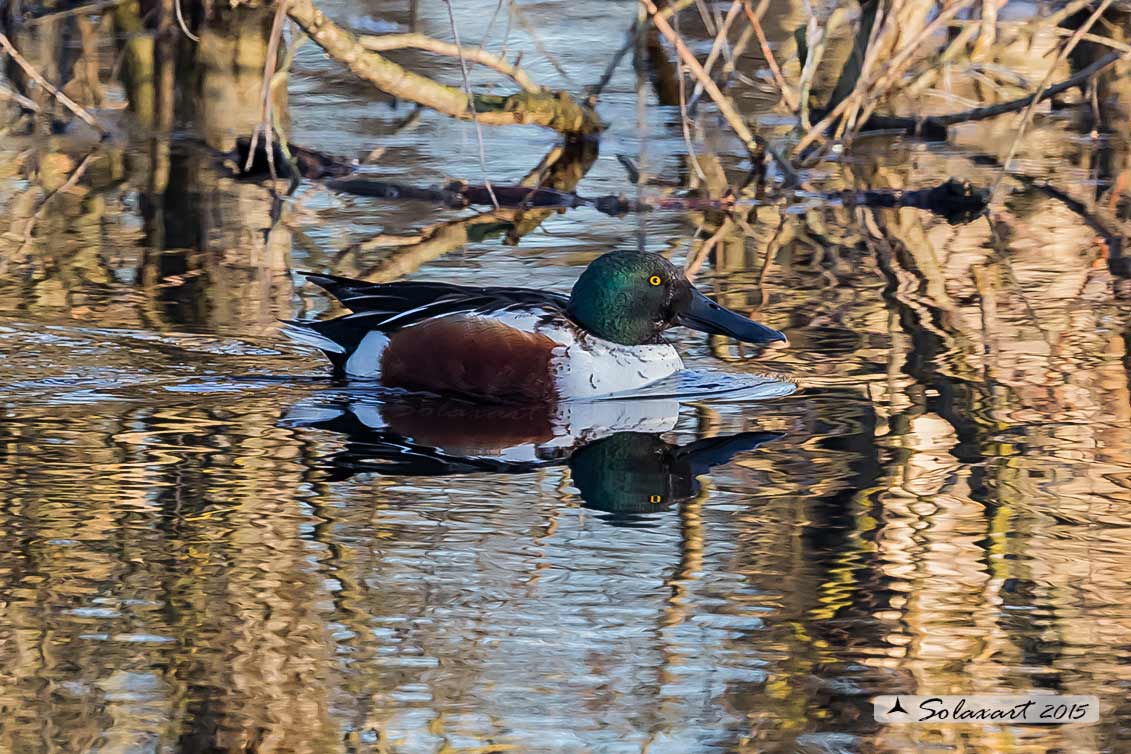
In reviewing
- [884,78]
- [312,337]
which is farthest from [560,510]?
[884,78]

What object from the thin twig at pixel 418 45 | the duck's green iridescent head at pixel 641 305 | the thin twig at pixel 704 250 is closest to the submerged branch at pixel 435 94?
the thin twig at pixel 418 45

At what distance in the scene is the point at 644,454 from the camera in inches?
249

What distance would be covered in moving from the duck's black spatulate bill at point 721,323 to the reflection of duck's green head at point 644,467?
0.80 meters

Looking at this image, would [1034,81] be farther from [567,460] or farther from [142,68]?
[567,460]

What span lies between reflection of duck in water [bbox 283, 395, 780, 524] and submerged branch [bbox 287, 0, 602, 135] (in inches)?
134

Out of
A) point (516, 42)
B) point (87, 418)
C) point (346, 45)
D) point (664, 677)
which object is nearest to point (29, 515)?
point (87, 418)

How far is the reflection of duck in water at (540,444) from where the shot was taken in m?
5.98

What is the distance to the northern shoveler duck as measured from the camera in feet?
22.8

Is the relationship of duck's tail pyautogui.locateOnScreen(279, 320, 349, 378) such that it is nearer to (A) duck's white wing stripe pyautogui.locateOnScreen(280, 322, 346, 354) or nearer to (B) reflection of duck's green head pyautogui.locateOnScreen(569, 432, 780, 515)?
(A) duck's white wing stripe pyautogui.locateOnScreen(280, 322, 346, 354)

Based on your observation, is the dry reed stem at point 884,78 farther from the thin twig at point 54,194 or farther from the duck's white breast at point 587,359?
the thin twig at point 54,194

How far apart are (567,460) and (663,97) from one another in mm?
7854

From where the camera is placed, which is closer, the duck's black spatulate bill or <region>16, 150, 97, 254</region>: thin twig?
the duck's black spatulate bill

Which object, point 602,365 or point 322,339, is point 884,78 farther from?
point 322,339

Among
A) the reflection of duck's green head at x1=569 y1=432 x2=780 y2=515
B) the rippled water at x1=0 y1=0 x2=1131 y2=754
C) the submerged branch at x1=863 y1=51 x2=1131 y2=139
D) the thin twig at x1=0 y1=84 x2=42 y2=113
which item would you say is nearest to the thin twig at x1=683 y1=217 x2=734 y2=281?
the rippled water at x1=0 y1=0 x2=1131 y2=754
